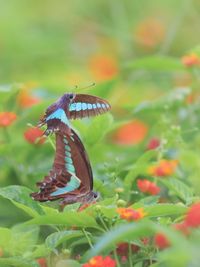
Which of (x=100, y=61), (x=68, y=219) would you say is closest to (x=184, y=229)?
(x=68, y=219)

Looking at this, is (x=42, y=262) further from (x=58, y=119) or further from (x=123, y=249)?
(x=58, y=119)

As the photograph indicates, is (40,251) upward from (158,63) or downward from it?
downward

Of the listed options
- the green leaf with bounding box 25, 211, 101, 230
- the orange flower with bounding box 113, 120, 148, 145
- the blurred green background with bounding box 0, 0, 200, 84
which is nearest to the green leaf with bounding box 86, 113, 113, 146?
the green leaf with bounding box 25, 211, 101, 230

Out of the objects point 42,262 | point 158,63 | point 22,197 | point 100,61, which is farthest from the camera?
point 100,61

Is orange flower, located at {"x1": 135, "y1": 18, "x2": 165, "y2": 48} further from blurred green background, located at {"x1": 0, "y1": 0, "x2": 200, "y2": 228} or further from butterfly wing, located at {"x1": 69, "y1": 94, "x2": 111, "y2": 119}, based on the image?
butterfly wing, located at {"x1": 69, "y1": 94, "x2": 111, "y2": 119}

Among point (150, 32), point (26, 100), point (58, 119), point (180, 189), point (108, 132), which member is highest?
point (150, 32)

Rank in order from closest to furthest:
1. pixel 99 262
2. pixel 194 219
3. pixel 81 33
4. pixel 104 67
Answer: pixel 194 219, pixel 99 262, pixel 104 67, pixel 81 33

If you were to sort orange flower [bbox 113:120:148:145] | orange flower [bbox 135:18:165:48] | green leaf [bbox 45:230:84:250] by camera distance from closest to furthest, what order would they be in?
1. green leaf [bbox 45:230:84:250]
2. orange flower [bbox 113:120:148:145]
3. orange flower [bbox 135:18:165:48]

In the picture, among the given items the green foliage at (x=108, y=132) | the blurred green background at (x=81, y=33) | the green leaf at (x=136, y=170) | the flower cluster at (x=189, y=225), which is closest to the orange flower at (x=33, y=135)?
the green foliage at (x=108, y=132)
